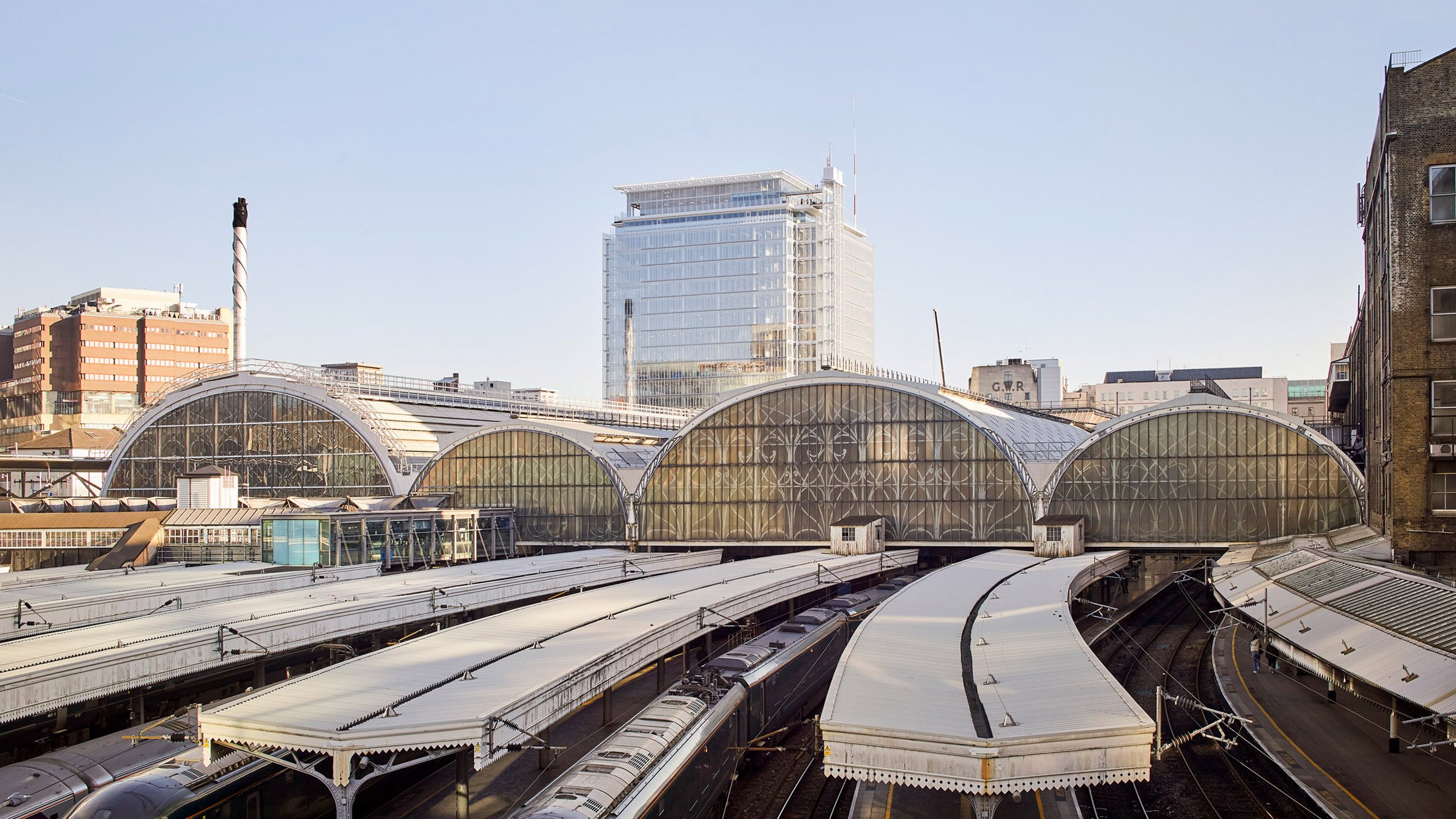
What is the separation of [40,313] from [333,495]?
153 meters

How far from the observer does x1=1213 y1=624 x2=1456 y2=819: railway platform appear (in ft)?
87.6

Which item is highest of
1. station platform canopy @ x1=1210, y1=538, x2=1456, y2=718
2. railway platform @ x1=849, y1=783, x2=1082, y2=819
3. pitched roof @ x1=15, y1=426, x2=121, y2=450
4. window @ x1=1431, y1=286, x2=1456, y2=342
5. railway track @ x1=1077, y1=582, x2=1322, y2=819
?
window @ x1=1431, y1=286, x2=1456, y2=342

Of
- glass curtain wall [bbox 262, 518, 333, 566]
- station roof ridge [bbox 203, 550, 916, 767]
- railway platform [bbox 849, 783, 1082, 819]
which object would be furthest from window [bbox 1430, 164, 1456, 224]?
glass curtain wall [bbox 262, 518, 333, 566]

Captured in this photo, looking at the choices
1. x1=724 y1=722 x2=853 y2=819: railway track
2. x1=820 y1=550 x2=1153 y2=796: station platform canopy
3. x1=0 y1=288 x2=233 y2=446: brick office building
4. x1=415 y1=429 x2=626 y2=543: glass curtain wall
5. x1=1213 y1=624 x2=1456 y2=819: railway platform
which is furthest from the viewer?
x1=0 y1=288 x2=233 y2=446: brick office building

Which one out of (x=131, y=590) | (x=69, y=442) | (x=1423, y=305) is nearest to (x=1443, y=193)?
(x=1423, y=305)

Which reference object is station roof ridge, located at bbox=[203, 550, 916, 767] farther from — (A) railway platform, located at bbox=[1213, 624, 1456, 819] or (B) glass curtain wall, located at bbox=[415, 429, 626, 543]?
(B) glass curtain wall, located at bbox=[415, 429, 626, 543]

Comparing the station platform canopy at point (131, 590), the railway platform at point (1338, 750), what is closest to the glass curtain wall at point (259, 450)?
the station platform canopy at point (131, 590)

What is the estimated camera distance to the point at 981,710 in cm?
2448

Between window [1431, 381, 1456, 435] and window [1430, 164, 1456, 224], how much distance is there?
652 centimetres

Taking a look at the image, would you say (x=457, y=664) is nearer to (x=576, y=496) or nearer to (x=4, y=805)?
(x=4, y=805)

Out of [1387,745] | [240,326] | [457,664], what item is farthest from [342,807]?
[240,326]

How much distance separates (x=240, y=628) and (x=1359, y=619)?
34666mm

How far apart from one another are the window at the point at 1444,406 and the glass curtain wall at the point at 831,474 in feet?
73.6

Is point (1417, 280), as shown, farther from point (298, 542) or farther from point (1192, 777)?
point (298, 542)
